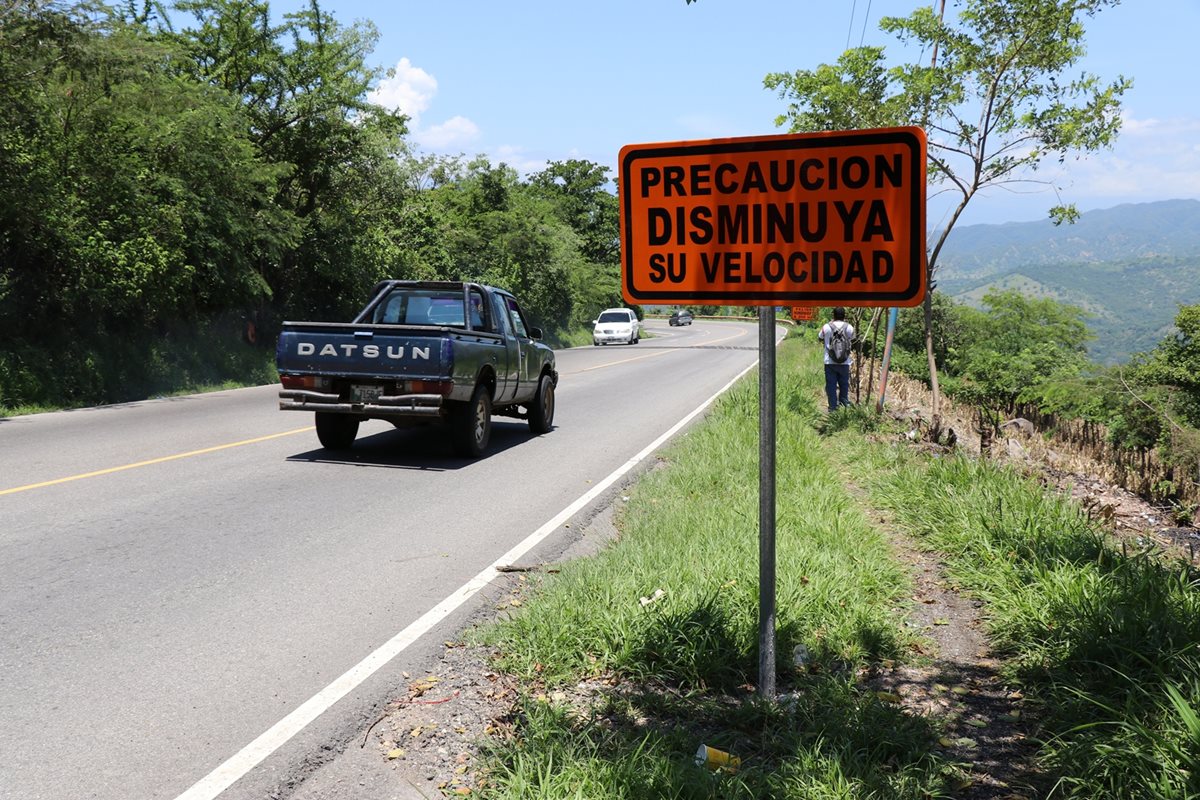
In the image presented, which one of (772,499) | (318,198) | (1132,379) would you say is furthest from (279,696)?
(1132,379)

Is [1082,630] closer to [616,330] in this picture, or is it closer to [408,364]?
[408,364]

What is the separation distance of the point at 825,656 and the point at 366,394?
6.42m

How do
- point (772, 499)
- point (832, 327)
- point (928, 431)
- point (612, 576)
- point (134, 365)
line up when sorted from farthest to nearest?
1. point (134, 365)
2. point (832, 327)
3. point (928, 431)
4. point (612, 576)
5. point (772, 499)

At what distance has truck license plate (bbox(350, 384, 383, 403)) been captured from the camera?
31.6 feet

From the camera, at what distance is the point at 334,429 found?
34.4 ft

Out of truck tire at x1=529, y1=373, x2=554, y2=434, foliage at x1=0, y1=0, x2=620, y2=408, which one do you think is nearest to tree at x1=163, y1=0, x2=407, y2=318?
foliage at x1=0, y1=0, x2=620, y2=408

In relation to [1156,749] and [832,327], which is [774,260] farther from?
[832,327]

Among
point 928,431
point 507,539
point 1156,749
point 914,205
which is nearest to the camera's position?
point 1156,749

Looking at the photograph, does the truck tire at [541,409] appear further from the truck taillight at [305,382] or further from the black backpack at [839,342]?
the black backpack at [839,342]

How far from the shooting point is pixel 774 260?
3.43 m

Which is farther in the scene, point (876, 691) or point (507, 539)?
point (507, 539)

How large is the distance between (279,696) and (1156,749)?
3.34 meters

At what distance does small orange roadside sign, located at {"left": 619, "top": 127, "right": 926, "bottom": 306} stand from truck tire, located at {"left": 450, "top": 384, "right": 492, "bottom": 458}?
22.5ft

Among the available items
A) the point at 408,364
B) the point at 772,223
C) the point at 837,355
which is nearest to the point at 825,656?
the point at 772,223
